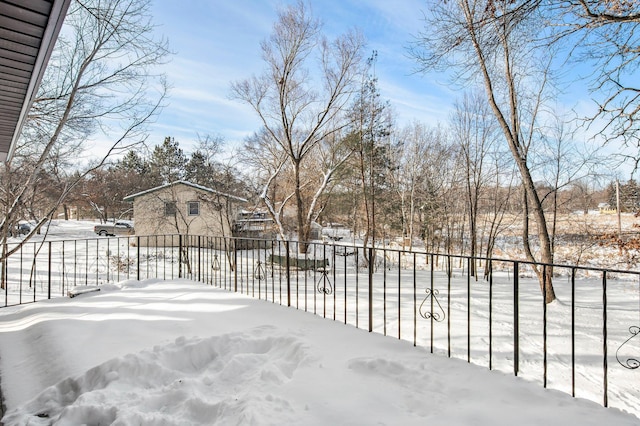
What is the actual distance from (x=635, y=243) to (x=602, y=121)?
4.40 metres

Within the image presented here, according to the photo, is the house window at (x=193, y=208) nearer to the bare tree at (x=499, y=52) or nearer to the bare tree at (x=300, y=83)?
the bare tree at (x=300, y=83)

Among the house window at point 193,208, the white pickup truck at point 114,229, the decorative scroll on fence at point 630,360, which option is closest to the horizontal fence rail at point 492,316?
the decorative scroll on fence at point 630,360

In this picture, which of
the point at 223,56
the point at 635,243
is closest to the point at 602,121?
the point at 635,243

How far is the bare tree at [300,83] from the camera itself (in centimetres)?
1231

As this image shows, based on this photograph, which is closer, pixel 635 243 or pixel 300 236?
pixel 635 243

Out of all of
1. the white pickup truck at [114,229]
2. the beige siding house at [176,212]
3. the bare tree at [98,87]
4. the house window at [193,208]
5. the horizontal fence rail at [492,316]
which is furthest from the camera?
the white pickup truck at [114,229]

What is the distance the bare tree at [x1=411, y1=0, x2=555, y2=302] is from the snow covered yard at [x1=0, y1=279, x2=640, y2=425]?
41.9 inches

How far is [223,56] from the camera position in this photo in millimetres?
8914

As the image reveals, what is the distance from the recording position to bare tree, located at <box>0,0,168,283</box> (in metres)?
5.98

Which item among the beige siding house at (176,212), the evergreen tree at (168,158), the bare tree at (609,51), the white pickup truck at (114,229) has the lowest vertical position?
the white pickup truck at (114,229)

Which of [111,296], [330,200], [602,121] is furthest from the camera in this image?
[330,200]

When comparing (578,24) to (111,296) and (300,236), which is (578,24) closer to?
(111,296)

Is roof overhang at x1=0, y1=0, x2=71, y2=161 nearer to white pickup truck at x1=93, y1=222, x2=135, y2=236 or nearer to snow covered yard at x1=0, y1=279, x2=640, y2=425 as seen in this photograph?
snow covered yard at x1=0, y1=279, x2=640, y2=425

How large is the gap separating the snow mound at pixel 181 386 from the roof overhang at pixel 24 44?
205 cm
